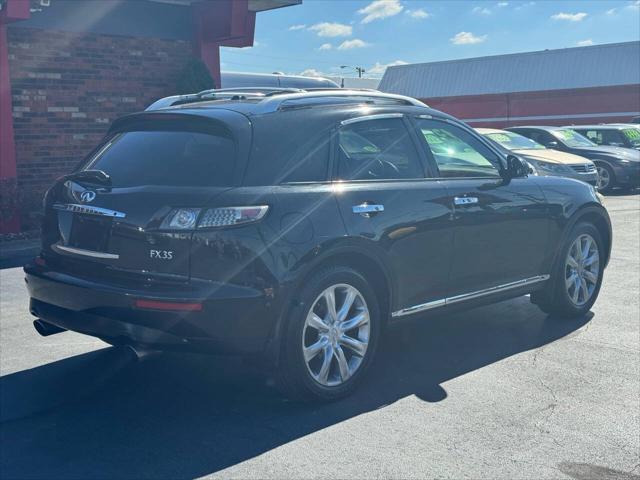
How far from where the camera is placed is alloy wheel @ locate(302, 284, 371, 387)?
15.5 ft

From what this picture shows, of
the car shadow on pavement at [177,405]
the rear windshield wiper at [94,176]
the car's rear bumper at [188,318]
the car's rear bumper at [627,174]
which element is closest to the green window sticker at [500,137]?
the car's rear bumper at [627,174]

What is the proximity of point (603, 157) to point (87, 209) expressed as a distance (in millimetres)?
15823

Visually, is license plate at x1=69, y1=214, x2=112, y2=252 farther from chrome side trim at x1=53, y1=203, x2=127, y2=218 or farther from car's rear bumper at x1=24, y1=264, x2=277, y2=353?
car's rear bumper at x1=24, y1=264, x2=277, y2=353

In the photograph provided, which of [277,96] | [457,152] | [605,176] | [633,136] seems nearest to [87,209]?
[277,96]

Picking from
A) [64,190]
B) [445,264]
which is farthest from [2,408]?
[445,264]

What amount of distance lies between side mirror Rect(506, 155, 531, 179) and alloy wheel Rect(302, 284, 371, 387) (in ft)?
6.07

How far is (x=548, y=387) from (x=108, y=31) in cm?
1084

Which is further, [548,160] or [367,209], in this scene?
[548,160]

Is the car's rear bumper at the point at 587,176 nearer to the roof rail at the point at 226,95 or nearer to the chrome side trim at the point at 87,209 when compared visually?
the roof rail at the point at 226,95

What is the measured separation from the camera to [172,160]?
4.72 metres

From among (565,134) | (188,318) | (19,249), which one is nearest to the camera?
(188,318)

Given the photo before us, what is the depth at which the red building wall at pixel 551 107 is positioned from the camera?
108 feet

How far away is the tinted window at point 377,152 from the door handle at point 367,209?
0.67 ft

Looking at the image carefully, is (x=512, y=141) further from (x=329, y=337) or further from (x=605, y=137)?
(x=329, y=337)
